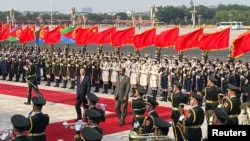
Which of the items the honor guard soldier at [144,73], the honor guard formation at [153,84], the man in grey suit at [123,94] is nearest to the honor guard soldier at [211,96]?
the honor guard formation at [153,84]

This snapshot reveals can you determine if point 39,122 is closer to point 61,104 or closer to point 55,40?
point 61,104

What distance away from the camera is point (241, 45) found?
51.7 ft

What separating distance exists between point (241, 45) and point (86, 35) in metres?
7.95

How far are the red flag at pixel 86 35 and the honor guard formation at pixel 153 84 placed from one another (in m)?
1.35

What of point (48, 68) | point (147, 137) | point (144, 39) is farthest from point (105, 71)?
point (147, 137)

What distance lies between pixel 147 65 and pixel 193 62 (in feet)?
5.58

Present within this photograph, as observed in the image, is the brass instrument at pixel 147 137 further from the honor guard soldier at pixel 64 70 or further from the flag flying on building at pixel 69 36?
the flag flying on building at pixel 69 36

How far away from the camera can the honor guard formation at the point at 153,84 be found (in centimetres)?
789

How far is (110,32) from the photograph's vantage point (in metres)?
20.2

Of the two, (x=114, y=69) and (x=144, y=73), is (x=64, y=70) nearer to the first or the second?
(x=114, y=69)

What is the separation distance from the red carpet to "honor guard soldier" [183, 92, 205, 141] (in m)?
3.51

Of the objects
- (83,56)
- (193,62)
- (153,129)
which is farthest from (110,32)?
(153,129)

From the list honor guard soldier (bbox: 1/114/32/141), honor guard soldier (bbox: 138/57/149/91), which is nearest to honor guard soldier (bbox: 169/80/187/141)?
honor guard soldier (bbox: 1/114/32/141)

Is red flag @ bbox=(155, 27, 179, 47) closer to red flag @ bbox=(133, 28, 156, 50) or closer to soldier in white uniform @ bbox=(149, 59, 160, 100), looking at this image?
red flag @ bbox=(133, 28, 156, 50)
